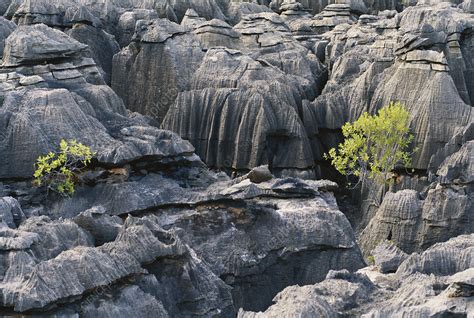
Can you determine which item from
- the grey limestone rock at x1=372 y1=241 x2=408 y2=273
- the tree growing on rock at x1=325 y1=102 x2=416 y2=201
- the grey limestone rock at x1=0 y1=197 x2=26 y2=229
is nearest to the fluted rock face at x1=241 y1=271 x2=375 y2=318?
the grey limestone rock at x1=372 y1=241 x2=408 y2=273

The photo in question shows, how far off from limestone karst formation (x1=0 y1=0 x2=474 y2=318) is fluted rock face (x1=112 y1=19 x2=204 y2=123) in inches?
3.9

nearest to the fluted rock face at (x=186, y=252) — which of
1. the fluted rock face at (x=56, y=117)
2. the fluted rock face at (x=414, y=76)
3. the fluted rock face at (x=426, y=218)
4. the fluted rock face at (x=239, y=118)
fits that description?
the fluted rock face at (x=56, y=117)

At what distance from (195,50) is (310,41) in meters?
→ 14.6

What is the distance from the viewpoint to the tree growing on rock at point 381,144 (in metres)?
40.4

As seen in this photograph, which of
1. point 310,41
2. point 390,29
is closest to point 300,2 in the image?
point 310,41

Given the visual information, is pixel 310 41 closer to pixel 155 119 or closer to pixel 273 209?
pixel 155 119

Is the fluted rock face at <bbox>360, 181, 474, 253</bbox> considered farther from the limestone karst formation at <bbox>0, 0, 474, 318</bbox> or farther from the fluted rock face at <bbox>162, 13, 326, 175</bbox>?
the fluted rock face at <bbox>162, 13, 326, 175</bbox>

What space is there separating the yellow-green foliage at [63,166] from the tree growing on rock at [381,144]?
47.7 feet

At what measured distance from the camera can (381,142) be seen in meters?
40.9

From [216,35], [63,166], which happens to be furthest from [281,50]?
[63,166]

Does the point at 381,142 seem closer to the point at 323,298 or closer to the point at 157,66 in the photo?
the point at 157,66

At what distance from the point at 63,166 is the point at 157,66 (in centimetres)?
1518

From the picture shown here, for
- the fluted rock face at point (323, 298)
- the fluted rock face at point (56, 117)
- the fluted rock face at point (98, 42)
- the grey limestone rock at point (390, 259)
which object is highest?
the fluted rock face at point (98, 42)

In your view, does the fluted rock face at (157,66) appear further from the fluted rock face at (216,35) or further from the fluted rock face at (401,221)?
the fluted rock face at (401,221)
